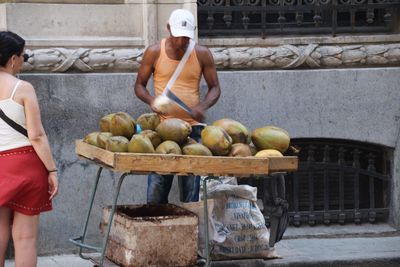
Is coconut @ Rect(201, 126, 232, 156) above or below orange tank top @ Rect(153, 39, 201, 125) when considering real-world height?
below

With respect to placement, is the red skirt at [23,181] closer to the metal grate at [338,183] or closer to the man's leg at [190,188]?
the man's leg at [190,188]

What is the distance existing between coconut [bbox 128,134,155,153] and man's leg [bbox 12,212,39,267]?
0.81 m

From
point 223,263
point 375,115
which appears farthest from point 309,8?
point 223,263

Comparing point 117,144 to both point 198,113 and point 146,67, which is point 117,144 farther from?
point 146,67

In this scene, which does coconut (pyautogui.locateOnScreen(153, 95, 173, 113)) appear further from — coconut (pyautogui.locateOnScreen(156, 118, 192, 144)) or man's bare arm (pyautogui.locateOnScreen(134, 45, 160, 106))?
coconut (pyautogui.locateOnScreen(156, 118, 192, 144))

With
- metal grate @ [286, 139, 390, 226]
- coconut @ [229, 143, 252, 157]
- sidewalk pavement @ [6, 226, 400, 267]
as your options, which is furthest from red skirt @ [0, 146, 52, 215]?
metal grate @ [286, 139, 390, 226]

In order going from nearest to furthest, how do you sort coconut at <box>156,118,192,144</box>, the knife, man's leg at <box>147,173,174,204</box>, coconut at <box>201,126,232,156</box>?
coconut at <box>201,126,232,156</box>
coconut at <box>156,118,192,144</box>
the knife
man's leg at <box>147,173,174,204</box>

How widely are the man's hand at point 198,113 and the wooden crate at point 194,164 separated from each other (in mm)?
1248

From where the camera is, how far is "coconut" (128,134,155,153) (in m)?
6.38

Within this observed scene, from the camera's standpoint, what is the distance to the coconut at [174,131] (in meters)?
6.61

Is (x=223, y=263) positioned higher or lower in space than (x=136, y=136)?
lower

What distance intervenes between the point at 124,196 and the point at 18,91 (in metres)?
2.53

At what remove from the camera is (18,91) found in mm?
6426

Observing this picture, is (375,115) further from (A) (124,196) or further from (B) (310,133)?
(A) (124,196)
